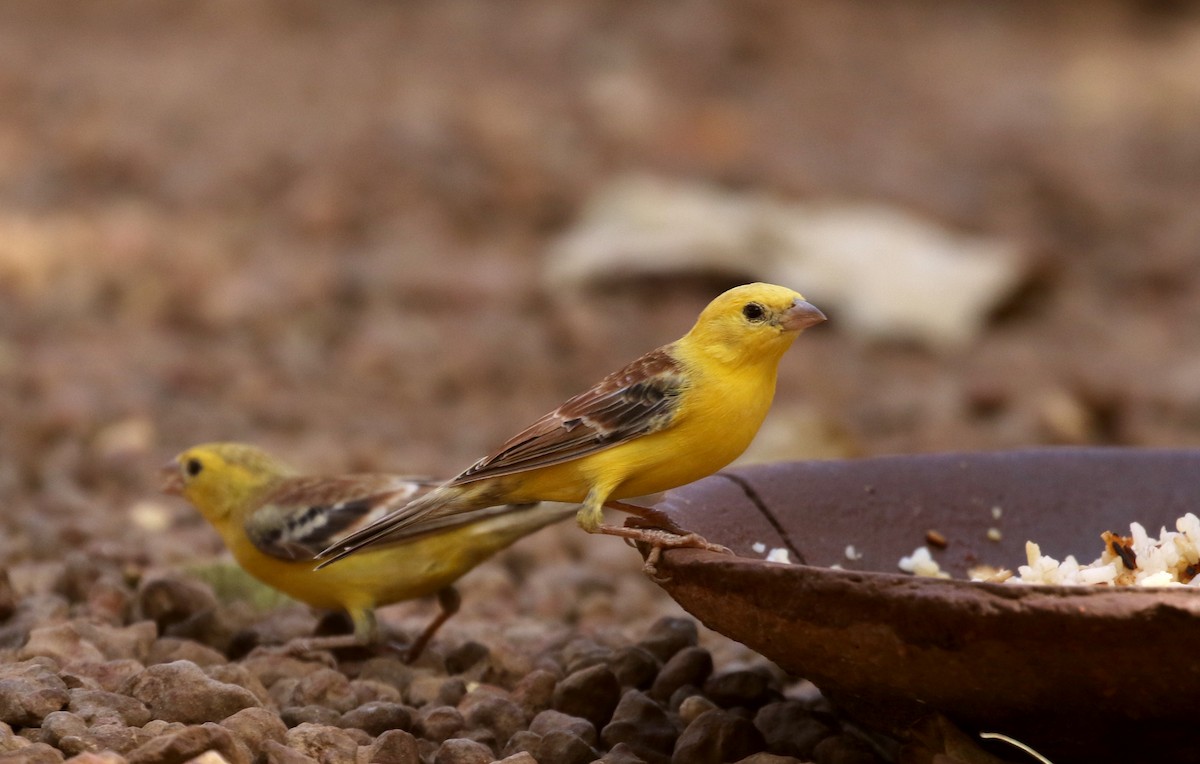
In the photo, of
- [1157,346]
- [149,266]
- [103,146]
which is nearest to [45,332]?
[149,266]

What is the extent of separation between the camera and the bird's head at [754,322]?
4.05m

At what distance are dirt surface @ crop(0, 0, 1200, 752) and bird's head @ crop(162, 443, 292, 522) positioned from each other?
33 cm

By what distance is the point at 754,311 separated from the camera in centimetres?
409

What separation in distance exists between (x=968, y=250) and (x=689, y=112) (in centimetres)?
308

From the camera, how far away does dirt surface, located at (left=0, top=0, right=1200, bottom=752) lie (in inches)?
279

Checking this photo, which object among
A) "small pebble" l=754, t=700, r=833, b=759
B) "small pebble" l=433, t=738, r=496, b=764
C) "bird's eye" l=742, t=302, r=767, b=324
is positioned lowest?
"small pebble" l=754, t=700, r=833, b=759

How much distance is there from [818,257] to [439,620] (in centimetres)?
566

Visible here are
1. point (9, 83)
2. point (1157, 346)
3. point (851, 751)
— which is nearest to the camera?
point (851, 751)

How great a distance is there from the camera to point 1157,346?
30.7ft

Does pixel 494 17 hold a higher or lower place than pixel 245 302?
higher

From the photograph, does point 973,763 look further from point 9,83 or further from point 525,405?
point 9,83

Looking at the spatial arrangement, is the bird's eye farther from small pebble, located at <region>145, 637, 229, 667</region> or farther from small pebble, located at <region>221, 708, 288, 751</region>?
small pebble, located at <region>145, 637, 229, 667</region>

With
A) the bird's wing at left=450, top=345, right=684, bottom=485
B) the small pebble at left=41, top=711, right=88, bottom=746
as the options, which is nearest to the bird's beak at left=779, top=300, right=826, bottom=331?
the bird's wing at left=450, top=345, right=684, bottom=485

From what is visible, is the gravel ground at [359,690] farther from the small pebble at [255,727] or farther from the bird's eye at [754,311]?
the bird's eye at [754,311]
